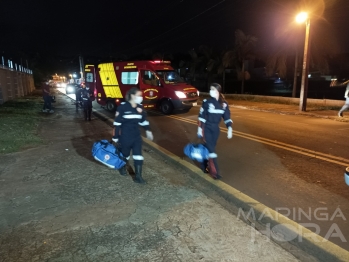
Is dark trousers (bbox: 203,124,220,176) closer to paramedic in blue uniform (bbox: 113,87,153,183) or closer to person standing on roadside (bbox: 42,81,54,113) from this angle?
paramedic in blue uniform (bbox: 113,87,153,183)

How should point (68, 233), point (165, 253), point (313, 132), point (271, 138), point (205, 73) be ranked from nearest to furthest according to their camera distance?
point (165, 253)
point (68, 233)
point (271, 138)
point (313, 132)
point (205, 73)

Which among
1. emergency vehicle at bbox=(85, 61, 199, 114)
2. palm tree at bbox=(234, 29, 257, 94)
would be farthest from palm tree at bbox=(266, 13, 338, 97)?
emergency vehicle at bbox=(85, 61, 199, 114)

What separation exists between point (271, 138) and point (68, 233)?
22.9 feet

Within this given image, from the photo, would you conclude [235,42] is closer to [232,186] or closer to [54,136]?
[54,136]

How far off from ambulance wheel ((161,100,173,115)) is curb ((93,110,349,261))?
10.2m

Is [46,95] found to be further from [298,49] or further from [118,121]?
[298,49]

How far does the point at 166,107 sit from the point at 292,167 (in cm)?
977

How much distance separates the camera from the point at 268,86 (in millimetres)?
36000

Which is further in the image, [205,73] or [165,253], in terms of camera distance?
[205,73]

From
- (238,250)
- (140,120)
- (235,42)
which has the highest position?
(235,42)

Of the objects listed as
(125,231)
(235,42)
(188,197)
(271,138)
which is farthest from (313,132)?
(235,42)

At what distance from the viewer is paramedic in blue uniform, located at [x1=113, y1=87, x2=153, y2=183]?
4992 millimetres

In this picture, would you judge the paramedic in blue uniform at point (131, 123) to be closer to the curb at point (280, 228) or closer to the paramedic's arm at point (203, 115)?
the paramedic's arm at point (203, 115)

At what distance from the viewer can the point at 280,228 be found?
3.64 meters
